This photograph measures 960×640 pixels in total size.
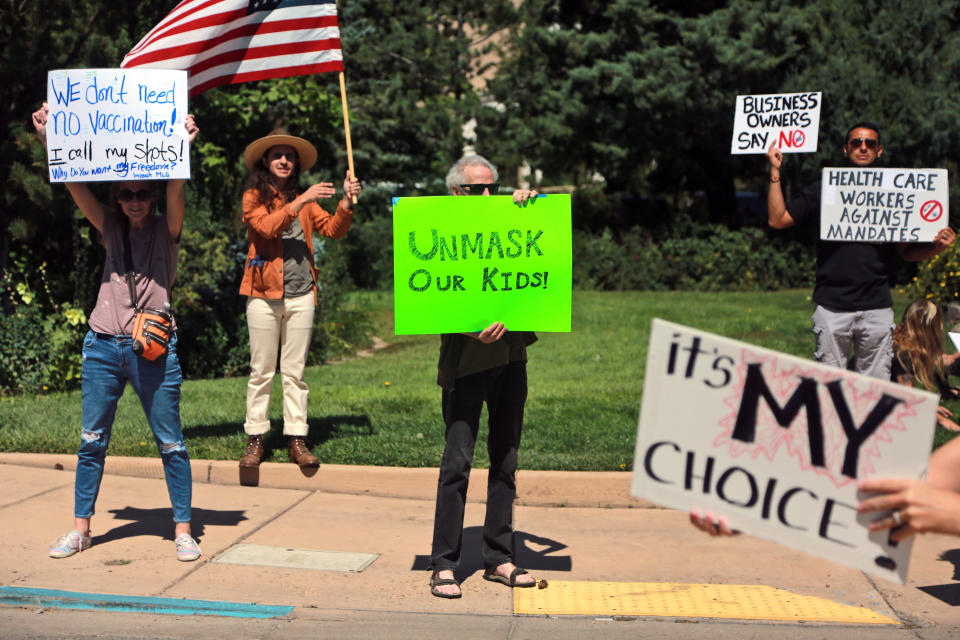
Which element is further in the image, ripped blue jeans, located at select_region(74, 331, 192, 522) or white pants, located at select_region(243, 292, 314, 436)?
white pants, located at select_region(243, 292, 314, 436)

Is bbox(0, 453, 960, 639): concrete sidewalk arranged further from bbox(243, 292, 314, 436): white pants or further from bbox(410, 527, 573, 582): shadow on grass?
bbox(243, 292, 314, 436): white pants

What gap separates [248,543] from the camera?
606cm

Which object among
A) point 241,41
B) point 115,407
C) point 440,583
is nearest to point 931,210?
point 440,583

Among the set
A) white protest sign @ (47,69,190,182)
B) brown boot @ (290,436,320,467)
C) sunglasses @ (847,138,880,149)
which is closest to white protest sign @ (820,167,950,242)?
sunglasses @ (847,138,880,149)

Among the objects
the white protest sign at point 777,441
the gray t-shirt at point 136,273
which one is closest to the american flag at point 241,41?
the gray t-shirt at point 136,273

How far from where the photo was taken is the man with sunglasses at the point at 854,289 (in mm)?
6441

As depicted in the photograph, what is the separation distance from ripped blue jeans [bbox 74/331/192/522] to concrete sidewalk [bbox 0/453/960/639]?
37 cm

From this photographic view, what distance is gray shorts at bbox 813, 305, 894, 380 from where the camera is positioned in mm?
6434

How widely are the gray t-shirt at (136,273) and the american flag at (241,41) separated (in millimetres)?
1842

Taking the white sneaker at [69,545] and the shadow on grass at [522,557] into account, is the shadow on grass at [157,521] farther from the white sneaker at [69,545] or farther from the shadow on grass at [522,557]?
the shadow on grass at [522,557]

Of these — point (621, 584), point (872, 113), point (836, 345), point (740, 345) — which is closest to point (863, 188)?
point (836, 345)

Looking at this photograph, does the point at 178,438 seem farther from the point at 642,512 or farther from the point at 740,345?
the point at 740,345

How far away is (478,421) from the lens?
5.34 metres

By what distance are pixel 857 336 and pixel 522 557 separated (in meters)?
2.42
